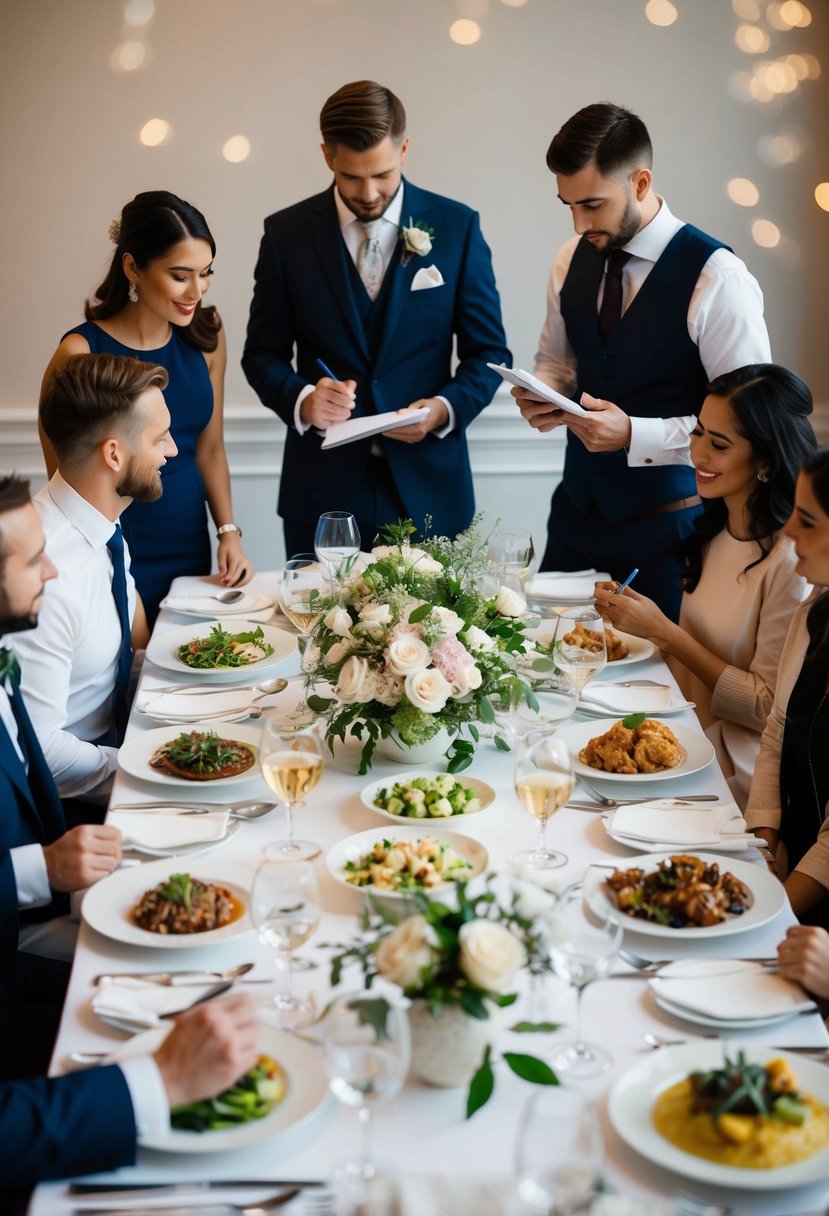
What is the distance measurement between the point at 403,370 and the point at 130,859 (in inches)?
83.6

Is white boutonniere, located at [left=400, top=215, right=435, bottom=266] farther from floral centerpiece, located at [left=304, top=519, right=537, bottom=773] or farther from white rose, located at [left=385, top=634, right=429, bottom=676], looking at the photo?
white rose, located at [left=385, top=634, right=429, bottom=676]

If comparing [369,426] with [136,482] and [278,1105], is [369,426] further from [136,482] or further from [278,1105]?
[278,1105]

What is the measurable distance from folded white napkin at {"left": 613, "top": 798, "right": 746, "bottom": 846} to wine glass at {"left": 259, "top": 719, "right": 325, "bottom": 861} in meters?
0.44

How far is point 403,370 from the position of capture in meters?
3.54

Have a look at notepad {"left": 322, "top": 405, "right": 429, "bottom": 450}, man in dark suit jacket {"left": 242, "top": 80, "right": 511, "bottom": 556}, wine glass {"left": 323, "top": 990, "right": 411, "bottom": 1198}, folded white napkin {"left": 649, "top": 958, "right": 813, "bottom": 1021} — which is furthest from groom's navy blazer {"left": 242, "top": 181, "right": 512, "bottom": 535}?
wine glass {"left": 323, "top": 990, "right": 411, "bottom": 1198}

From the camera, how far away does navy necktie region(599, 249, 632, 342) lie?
315 cm

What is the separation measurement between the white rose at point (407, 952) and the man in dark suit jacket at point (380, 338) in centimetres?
233

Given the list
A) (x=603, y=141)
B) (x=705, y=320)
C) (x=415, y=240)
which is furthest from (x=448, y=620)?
(x=415, y=240)

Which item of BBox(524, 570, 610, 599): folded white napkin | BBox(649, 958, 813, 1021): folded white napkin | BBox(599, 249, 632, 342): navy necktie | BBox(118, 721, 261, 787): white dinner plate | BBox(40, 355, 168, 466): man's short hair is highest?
BBox(599, 249, 632, 342): navy necktie

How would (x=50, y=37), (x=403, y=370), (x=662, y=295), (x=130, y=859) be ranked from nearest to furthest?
(x=130, y=859)
(x=662, y=295)
(x=403, y=370)
(x=50, y=37)

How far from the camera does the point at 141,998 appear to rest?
1364 millimetres

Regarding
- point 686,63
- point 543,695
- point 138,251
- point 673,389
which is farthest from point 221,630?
point 686,63

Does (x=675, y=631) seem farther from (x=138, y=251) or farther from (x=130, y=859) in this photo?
(x=138, y=251)

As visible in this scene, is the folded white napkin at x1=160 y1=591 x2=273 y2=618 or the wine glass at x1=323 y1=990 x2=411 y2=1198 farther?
the folded white napkin at x1=160 y1=591 x2=273 y2=618
